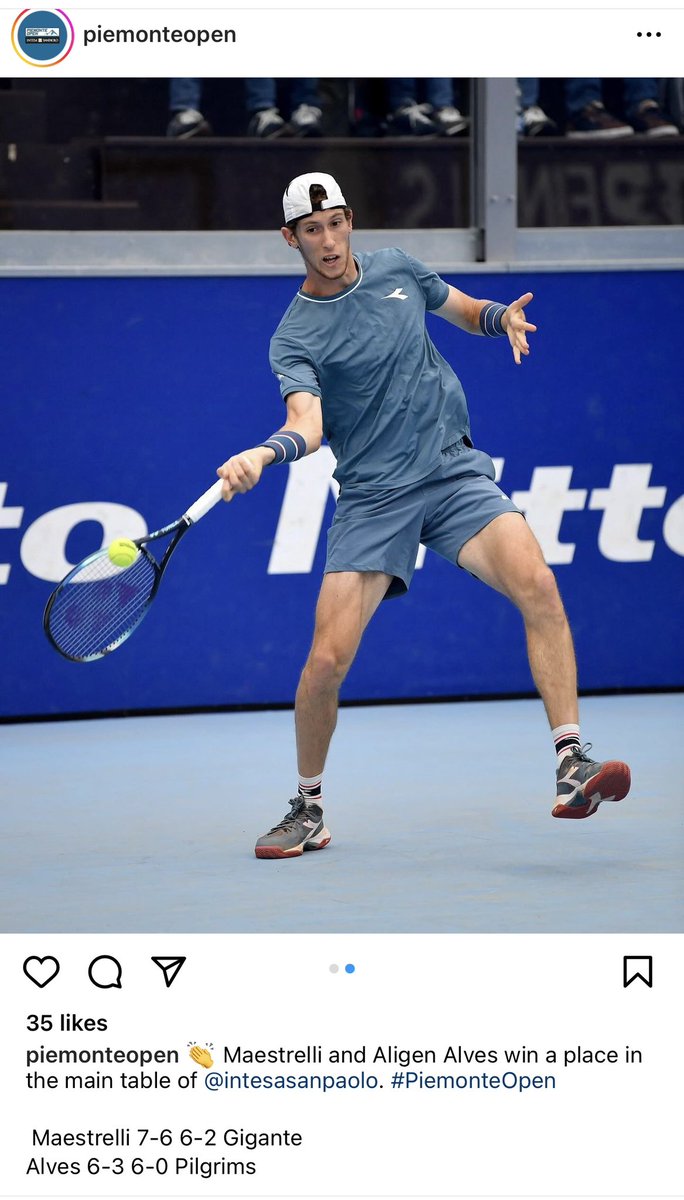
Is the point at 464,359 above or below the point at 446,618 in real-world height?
above

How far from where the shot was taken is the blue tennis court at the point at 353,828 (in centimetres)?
361

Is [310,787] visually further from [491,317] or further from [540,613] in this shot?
[491,317]

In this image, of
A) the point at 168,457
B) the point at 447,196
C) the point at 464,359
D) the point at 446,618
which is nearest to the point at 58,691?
the point at 168,457

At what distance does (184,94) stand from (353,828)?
3.22 metres

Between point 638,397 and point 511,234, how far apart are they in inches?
32.1

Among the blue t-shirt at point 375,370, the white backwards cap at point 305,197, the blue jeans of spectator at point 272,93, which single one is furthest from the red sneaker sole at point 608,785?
the blue jeans of spectator at point 272,93

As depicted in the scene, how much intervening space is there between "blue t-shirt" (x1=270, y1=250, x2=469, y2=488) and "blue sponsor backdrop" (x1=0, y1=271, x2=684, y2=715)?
2.14 m

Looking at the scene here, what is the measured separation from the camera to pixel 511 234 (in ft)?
21.6

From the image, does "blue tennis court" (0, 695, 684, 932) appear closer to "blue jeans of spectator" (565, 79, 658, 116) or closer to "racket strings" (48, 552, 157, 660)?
"racket strings" (48, 552, 157, 660)
